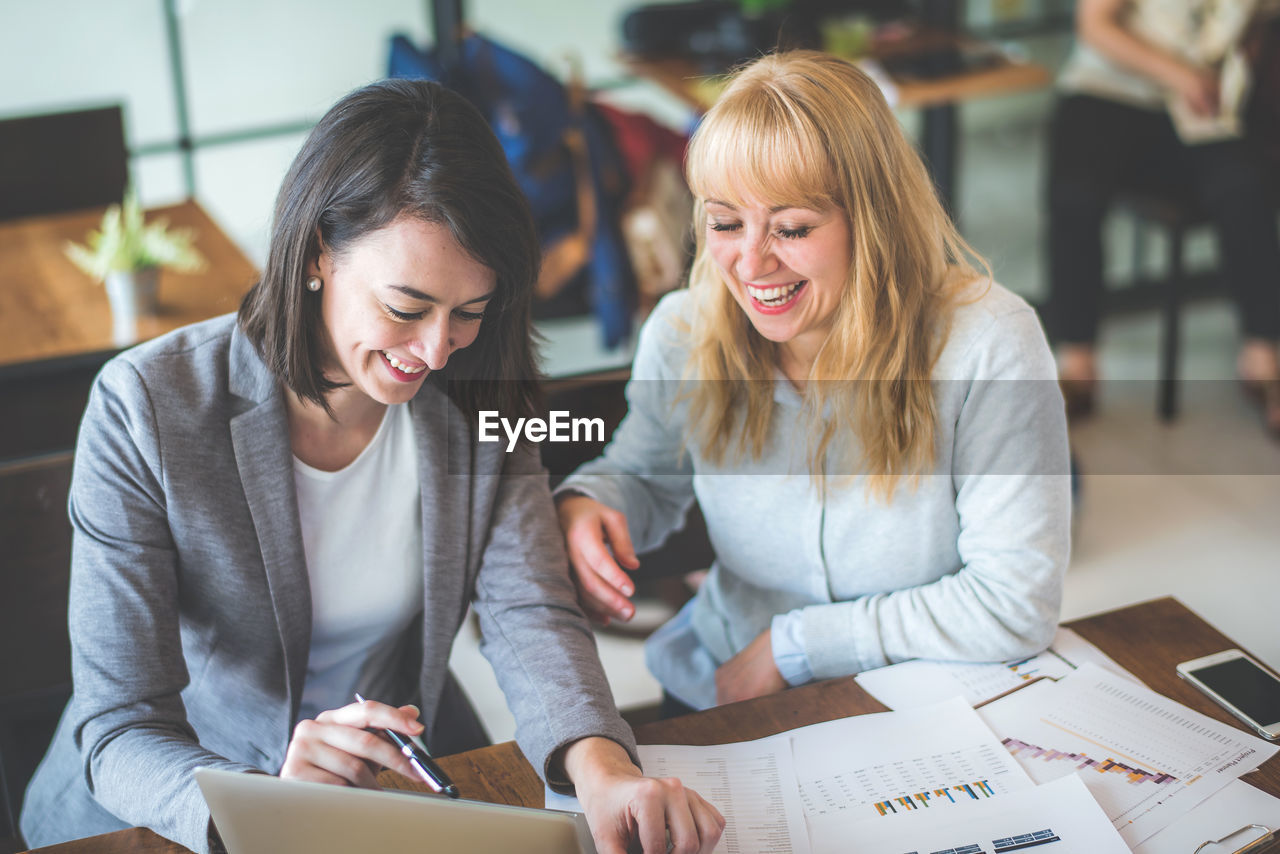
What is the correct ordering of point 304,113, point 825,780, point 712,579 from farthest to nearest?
point 304,113 < point 712,579 < point 825,780

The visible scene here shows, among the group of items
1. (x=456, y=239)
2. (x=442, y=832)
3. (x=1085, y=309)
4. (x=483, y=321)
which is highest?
(x=456, y=239)

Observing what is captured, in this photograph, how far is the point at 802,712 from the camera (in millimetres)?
1245

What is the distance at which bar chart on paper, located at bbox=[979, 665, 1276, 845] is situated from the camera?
1.11 metres

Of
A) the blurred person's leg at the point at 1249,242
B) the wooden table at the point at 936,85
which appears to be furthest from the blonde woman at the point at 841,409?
the blurred person's leg at the point at 1249,242

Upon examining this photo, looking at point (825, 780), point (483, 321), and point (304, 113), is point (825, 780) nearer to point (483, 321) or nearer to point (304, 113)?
point (483, 321)

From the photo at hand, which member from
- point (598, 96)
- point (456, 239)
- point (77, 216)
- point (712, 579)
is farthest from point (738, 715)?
point (598, 96)

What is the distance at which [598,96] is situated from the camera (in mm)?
3949

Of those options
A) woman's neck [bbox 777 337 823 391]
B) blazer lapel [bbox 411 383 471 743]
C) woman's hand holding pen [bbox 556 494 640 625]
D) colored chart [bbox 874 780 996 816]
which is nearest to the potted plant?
blazer lapel [bbox 411 383 471 743]

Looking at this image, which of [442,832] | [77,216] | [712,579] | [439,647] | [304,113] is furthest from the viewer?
[304,113]

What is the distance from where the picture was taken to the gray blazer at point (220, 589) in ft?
3.89

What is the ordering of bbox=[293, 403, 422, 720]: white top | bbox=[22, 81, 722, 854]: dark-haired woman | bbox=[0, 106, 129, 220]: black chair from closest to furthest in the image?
1. bbox=[22, 81, 722, 854]: dark-haired woman
2. bbox=[293, 403, 422, 720]: white top
3. bbox=[0, 106, 129, 220]: black chair

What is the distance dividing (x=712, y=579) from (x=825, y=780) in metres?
0.53

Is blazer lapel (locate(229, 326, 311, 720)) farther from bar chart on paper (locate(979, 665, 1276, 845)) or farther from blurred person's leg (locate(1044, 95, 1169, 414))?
blurred person's leg (locate(1044, 95, 1169, 414))
